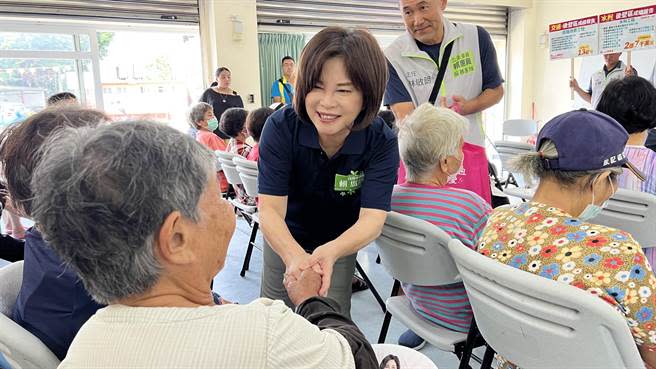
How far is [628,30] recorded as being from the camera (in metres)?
4.60

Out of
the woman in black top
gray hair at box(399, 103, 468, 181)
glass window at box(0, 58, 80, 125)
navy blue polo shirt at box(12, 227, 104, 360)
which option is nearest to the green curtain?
the woman in black top

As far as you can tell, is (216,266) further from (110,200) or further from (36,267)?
(36,267)

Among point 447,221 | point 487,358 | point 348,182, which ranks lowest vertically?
point 487,358

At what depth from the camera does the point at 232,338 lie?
609mm

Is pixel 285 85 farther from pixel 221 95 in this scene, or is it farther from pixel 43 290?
pixel 43 290

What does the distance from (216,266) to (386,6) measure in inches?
292

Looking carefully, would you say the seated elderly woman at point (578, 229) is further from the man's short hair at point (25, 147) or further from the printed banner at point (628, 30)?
the printed banner at point (628, 30)

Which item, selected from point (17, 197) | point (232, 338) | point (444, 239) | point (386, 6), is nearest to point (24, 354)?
point (17, 197)

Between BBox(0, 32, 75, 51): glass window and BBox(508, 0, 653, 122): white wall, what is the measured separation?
7249 mm

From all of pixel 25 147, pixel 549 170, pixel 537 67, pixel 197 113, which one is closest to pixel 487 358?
pixel 549 170

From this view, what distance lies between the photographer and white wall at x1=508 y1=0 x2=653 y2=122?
8047mm

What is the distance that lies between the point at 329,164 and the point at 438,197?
387 millimetres

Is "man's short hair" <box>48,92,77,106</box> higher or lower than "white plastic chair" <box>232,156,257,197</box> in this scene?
higher

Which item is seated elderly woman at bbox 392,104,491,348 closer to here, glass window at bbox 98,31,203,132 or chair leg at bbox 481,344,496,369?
chair leg at bbox 481,344,496,369
